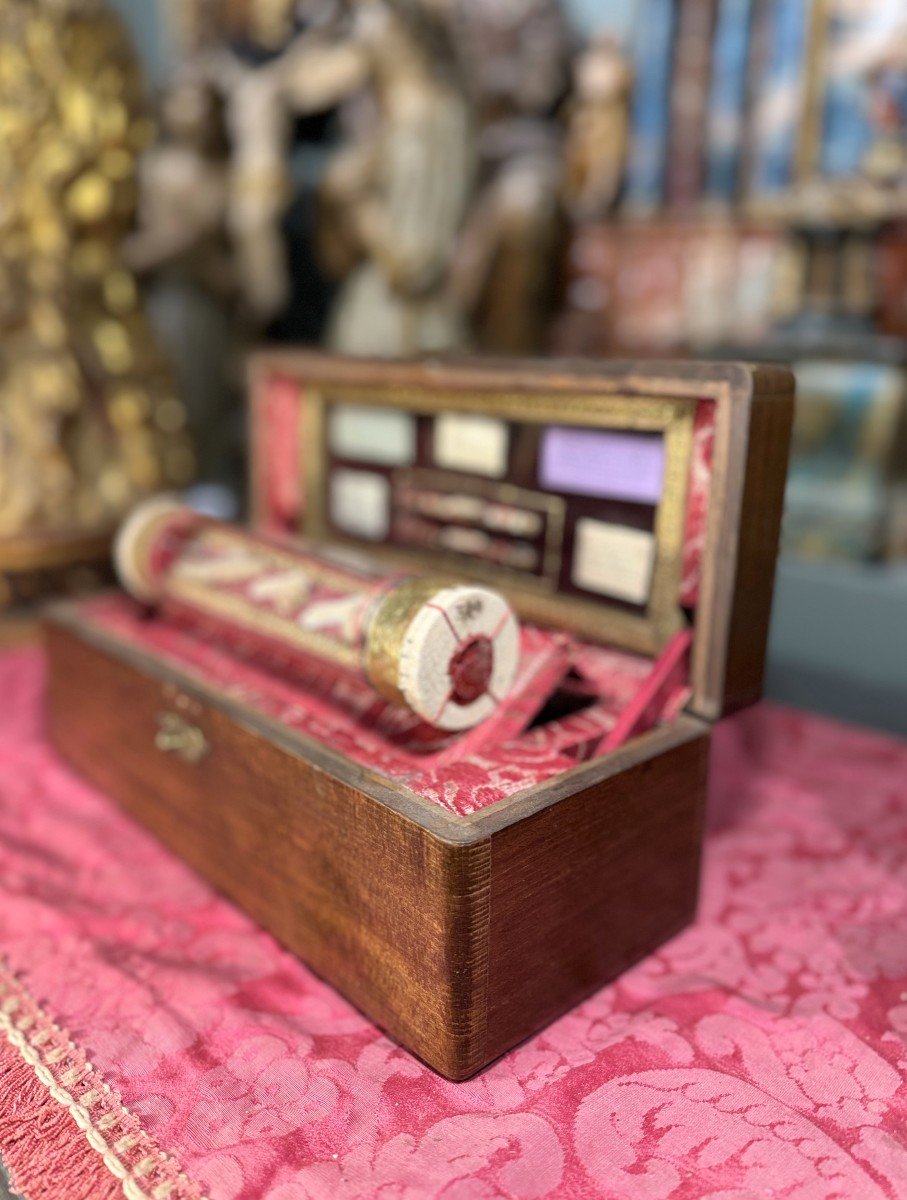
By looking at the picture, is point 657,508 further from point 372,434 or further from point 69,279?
point 69,279

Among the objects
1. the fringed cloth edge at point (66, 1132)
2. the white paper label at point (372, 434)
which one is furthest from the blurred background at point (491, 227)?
the fringed cloth edge at point (66, 1132)

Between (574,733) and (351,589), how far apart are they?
38cm

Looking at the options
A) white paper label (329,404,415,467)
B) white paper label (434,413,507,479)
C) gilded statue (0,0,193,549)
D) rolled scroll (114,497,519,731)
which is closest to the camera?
rolled scroll (114,497,519,731)

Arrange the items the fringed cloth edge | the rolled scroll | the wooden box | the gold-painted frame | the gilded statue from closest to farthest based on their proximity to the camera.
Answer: the fringed cloth edge, the wooden box, the rolled scroll, the gold-painted frame, the gilded statue

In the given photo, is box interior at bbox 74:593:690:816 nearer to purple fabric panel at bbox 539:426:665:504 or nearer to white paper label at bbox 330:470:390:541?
purple fabric panel at bbox 539:426:665:504

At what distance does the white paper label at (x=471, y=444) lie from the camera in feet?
5.10

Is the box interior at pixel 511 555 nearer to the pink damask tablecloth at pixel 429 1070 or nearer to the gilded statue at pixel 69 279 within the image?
the pink damask tablecloth at pixel 429 1070

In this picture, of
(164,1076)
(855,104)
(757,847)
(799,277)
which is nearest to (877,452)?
(799,277)

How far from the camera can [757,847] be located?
4.83 feet

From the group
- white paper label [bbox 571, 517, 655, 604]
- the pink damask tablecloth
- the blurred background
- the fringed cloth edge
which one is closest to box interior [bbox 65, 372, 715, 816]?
white paper label [bbox 571, 517, 655, 604]

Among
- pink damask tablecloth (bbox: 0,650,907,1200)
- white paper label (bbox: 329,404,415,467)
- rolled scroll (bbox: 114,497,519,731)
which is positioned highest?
white paper label (bbox: 329,404,415,467)

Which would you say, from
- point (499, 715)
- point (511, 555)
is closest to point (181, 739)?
point (499, 715)

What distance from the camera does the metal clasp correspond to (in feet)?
4.20

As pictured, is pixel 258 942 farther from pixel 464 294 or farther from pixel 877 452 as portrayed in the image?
pixel 464 294
